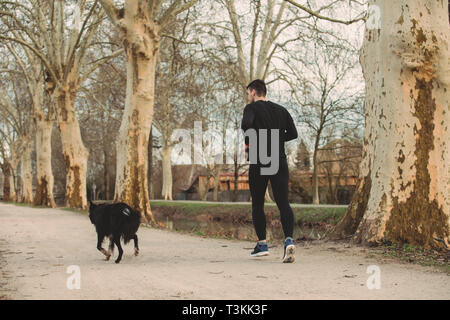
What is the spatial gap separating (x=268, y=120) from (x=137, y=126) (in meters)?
8.66

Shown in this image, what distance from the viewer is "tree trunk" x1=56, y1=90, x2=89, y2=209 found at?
24.2m

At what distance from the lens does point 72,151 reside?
2467 cm

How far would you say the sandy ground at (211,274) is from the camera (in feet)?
13.7

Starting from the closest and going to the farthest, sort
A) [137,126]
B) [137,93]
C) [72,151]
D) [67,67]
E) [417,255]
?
[417,255] < [137,93] < [137,126] < [67,67] < [72,151]

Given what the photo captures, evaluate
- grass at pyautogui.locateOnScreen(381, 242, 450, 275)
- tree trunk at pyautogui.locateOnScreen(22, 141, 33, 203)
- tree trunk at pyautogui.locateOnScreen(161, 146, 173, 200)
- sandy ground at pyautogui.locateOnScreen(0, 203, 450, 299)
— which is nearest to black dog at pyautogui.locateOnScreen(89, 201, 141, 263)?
sandy ground at pyautogui.locateOnScreen(0, 203, 450, 299)

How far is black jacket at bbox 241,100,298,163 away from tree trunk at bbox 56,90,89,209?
64.7 ft

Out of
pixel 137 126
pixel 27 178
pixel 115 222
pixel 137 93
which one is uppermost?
pixel 137 93

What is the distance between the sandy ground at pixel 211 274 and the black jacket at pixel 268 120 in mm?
1520

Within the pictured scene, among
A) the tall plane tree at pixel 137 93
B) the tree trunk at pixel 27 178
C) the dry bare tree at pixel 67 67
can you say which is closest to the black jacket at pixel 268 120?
the tall plane tree at pixel 137 93

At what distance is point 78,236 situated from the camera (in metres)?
9.84

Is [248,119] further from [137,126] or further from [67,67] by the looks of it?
[67,67]

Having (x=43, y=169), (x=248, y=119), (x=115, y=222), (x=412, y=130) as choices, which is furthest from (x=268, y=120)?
(x=43, y=169)

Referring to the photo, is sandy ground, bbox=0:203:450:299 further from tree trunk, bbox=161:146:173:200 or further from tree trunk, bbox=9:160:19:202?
tree trunk, bbox=9:160:19:202
